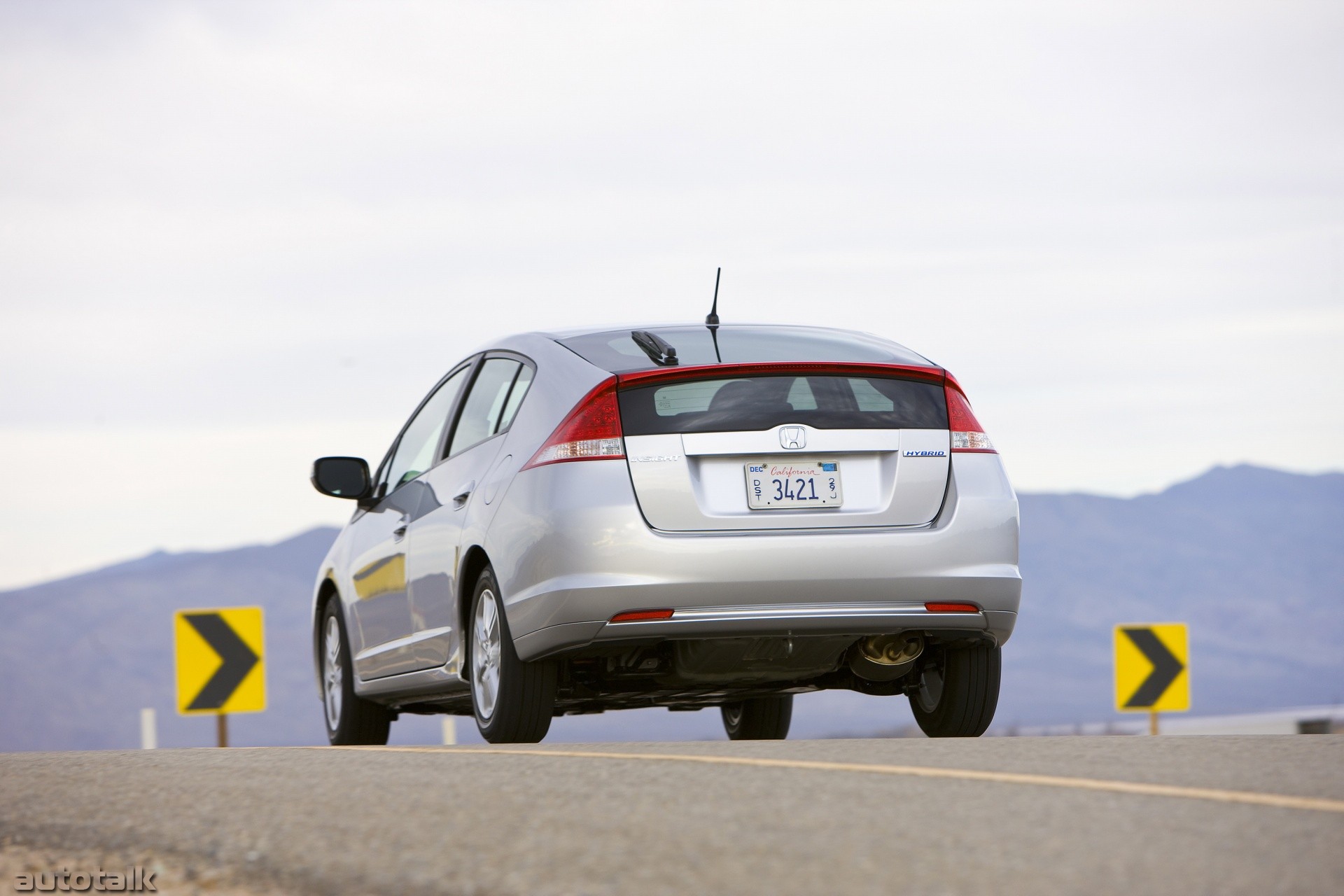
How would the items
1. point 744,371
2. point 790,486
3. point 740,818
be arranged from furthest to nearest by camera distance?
point 744,371 < point 790,486 < point 740,818

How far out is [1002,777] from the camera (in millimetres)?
5430

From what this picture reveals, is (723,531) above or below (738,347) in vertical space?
below

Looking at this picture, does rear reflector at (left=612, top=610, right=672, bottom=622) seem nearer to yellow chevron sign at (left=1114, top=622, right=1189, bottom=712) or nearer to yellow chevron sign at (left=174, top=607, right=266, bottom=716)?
yellow chevron sign at (left=174, top=607, right=266, bottom=716)

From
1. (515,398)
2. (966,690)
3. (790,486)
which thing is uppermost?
(515,398)

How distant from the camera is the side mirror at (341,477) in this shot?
9.62 meters

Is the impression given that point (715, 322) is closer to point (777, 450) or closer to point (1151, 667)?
point (777, 450)

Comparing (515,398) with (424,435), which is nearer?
(515,398)

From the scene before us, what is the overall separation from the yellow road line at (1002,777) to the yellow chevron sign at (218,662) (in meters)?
6.39

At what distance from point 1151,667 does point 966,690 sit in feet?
24.5

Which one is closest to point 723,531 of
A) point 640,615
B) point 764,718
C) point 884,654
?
point 640,615

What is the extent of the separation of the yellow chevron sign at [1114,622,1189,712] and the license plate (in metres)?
8.10

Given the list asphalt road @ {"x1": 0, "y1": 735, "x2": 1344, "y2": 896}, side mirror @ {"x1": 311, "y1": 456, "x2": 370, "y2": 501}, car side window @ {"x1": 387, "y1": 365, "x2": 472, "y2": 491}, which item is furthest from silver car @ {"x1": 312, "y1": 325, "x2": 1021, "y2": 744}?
side mirror @ {"x1": 311, "y1": 456, "x2": 370, "y2": 501}

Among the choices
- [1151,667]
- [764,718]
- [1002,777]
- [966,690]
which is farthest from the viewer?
[1151,667]

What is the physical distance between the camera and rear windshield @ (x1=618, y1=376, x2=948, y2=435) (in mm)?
7043
